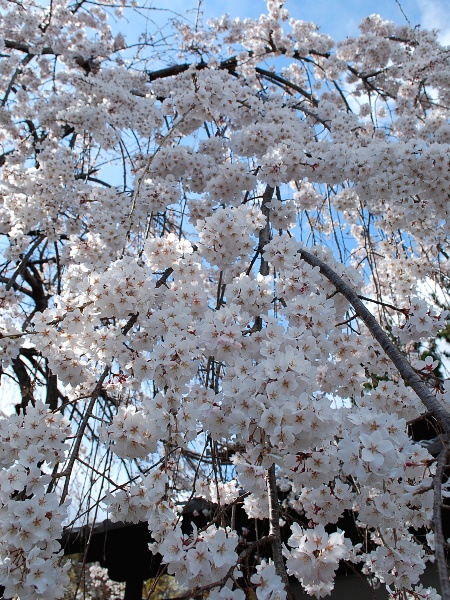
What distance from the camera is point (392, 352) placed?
160 centimetres

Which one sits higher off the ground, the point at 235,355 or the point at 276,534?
the point at 235,355

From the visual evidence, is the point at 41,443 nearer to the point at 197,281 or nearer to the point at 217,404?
the point at 217,404

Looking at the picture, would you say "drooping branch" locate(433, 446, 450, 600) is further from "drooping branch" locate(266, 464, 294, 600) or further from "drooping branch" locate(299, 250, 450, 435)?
"drooping branch" locate(266, 464, 294, 600)

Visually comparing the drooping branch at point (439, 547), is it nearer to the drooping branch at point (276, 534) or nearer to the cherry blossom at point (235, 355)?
the cherry blossom at point (235, 355)

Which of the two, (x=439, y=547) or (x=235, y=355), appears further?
(x=235, y=355)

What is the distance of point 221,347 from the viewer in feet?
5.71

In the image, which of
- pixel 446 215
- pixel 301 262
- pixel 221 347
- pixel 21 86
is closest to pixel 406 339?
pixel 301 262

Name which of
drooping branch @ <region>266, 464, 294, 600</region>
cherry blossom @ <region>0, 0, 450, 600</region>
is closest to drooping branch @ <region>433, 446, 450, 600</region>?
cherry blossom @ <region>0, 0, 450, 600</region>

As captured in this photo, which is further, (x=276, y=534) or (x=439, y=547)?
(x=276, y=534)

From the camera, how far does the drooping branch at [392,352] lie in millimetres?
1297

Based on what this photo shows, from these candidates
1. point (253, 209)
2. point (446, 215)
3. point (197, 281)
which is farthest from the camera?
point (446, 215)

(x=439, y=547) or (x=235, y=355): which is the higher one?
(x=235, y=355)

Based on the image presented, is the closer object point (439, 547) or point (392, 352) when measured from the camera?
point (439, 547)

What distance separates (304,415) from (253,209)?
1.33 metres
